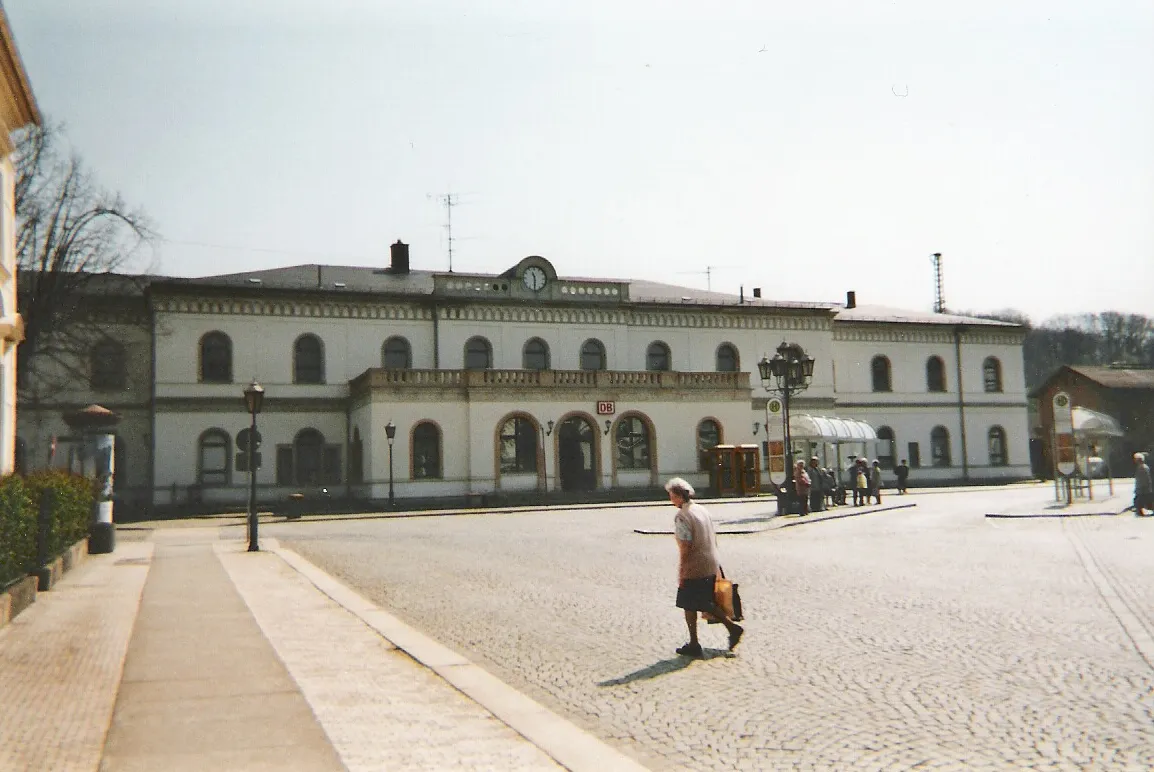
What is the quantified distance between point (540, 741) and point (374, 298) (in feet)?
129

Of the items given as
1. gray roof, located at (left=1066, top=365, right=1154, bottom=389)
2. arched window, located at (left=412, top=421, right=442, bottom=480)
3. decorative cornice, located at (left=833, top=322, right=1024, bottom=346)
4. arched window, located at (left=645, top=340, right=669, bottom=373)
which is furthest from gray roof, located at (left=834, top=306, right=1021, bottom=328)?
arched window, located at (left=412, top=421, right=442, bottom=480)

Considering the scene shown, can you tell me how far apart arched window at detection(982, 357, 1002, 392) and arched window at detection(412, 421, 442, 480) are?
105ft

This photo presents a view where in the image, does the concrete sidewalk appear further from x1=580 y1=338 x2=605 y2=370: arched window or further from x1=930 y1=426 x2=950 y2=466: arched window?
x1=930 y1=426 x2=950 y2=466: arched window

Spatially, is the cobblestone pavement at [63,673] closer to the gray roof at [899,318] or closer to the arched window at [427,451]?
the arched window at [427,451]

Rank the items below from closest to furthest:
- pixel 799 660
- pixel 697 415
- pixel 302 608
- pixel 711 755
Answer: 1. pixel 711 755
2. pixel 799 660
3. pixel 302 608
4. pixel 697 415


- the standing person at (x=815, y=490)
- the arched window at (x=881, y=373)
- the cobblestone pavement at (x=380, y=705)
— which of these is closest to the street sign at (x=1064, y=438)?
the standing person at (x=815, y=490)

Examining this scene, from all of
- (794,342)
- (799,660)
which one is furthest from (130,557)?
(794,342)

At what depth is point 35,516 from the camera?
13.8 meters

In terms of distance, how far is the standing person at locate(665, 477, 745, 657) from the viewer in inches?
348

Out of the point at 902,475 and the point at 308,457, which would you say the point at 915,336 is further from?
the point at 308,457

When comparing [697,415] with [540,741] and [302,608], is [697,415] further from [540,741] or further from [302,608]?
[540,741]

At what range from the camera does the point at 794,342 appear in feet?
169

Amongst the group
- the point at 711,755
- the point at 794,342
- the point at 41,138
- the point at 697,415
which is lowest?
the point at 711,755

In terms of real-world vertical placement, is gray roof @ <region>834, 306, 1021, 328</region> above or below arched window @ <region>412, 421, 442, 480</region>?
above
